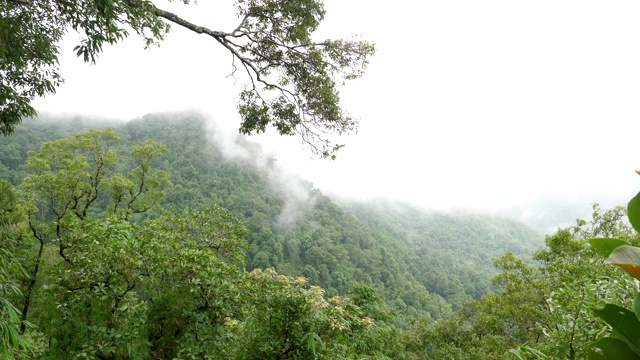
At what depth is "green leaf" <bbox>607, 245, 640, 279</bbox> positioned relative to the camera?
1.93 feet

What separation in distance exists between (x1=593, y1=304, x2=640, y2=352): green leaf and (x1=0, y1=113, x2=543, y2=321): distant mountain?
31.6m

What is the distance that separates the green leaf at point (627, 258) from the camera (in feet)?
1.93

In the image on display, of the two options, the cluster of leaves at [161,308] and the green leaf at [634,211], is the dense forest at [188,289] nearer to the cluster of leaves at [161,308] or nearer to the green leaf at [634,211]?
the cluster of leaves at [161,308]

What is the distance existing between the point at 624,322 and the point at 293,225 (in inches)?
2298

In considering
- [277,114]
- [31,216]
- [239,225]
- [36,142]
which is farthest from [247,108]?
[36,142]

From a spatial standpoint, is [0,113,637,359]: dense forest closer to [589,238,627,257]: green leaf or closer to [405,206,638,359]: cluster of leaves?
[405,206,638,359]: cluster of leaves

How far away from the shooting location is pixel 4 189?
9805 millimetres

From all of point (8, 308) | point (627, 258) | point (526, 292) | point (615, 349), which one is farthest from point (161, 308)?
point (526, 292)

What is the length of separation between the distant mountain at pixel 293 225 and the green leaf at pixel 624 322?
31601 millimetres

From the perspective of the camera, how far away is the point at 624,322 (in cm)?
68

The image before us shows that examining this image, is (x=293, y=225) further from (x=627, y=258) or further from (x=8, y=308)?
(x=627, y=258)

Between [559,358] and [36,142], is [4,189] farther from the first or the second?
[36,142]

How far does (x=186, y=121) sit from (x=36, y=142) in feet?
164

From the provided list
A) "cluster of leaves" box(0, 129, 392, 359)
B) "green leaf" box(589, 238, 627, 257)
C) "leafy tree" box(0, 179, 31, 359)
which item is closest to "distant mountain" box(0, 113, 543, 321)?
"cluster of leaves" box(0, 129, 392, 359)
